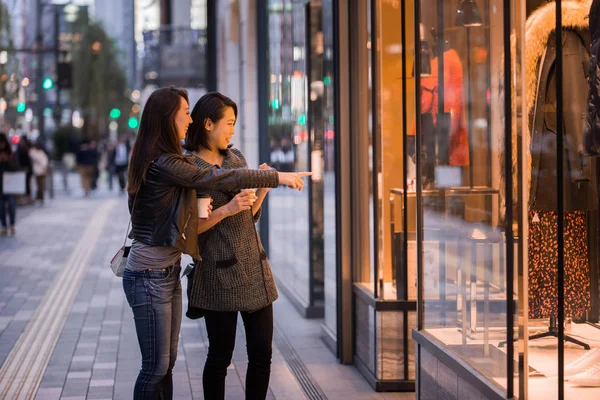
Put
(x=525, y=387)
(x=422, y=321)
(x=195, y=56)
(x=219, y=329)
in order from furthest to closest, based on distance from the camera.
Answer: (x=195, y=56), (x=422, y=321), (x=219, y=329), (x=525, y=387)

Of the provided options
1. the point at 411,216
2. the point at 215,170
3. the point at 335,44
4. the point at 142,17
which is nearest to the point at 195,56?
the point at 142,17

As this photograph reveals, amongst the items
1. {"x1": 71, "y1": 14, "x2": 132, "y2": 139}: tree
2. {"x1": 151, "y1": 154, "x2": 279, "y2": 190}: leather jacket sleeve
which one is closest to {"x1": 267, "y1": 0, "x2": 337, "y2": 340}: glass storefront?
{"x1": 151, "y1": 154, "x2": 279, "y2": 190}: leather jacket sleeve

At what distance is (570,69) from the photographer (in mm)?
4465

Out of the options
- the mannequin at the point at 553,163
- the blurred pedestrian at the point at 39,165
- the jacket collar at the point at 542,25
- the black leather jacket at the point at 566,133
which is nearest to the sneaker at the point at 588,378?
the mannequin at the point at 553,163

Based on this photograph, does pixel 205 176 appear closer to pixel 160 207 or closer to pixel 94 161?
pixel 160 207

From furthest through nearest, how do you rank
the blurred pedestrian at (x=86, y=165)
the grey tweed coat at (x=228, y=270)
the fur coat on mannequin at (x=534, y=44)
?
the blurred pedestrian at (x=86, y=165) → the grey tweed coat at (x=228, y=270) → the fur coat on mannequin at (x=534, y=44)

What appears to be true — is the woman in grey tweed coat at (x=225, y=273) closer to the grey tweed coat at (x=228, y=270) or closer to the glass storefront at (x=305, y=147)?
the grey tweed coat at (x=228, y=270)

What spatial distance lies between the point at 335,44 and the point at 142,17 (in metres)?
20.6

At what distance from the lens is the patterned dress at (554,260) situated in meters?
5.02

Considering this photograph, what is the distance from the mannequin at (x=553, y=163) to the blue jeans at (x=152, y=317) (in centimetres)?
158

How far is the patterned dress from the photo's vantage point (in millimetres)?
5023

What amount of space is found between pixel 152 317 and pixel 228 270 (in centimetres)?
44

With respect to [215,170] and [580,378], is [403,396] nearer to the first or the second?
[580,378]

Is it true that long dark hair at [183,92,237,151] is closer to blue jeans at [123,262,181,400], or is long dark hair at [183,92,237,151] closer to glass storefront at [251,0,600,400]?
blue jeans at [123,262,181,400]
